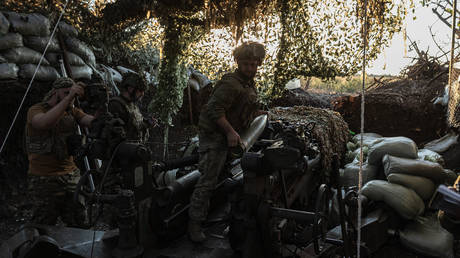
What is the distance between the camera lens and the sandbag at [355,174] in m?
5.37

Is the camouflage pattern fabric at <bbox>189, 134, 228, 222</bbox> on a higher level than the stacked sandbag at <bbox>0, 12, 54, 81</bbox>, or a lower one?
lower

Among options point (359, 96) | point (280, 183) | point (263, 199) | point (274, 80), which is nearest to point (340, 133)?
point (359, 96)

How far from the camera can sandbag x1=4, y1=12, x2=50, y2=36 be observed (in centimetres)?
532

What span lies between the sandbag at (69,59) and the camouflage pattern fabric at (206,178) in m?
4.28

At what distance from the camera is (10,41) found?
5.13 meters

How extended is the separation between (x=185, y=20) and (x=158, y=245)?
784 cm

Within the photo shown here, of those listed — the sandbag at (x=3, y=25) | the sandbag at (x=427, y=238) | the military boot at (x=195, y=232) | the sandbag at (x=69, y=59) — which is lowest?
the sandbag at (x=427, y=238)

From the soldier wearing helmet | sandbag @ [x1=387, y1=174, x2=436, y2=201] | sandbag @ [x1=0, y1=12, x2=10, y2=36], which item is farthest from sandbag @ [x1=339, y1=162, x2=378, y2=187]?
sandbag @ [x1=0, y1=12, x2=10, y2=36]

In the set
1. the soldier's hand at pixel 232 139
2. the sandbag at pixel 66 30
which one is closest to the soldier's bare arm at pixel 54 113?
the soldier's hand at pixel 232 139

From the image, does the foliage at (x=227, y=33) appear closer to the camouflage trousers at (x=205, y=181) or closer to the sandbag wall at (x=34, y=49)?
the sandbag wall at (x=34, y=49)

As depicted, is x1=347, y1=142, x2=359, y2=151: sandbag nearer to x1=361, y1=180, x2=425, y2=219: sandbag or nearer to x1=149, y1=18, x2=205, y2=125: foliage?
x1=361, y1=180, x2=425, y2=219: sandbag

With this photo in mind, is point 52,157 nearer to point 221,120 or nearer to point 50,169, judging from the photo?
point 50,169

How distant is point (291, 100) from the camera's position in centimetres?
1058

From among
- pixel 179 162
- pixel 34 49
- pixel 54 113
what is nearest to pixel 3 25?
pixel 34 49
